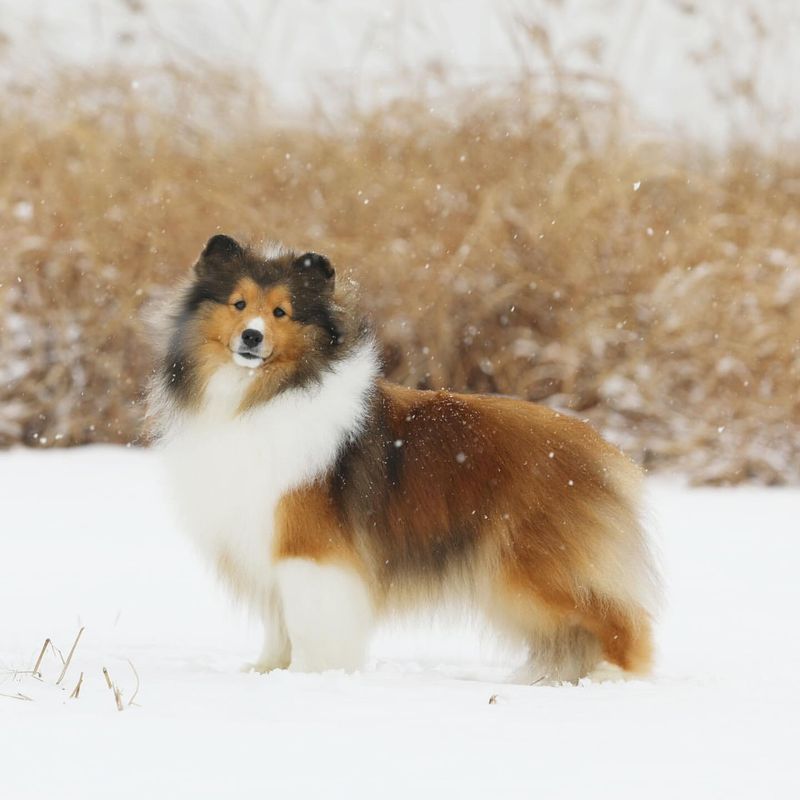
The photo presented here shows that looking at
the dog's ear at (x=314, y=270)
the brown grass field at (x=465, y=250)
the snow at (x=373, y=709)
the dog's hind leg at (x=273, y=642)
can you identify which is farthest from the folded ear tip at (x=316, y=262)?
the brown grass field at (x=465, y=250)

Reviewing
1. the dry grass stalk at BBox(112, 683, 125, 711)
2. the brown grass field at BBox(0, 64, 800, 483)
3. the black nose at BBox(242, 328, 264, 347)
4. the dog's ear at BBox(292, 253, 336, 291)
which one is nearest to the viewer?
the dry grass stalk at BBox(112, 683, 125, 711)

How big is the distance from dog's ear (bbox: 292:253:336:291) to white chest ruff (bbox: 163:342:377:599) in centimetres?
29

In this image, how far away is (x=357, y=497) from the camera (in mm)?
4309

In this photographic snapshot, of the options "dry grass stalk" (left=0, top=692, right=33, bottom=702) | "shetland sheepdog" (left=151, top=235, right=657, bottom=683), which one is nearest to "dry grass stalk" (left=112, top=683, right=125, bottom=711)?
"dry grass stalk" (left=0, top=692, right=33, bottom=702)

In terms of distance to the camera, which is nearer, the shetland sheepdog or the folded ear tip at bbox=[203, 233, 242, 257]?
the shetland sheepdog

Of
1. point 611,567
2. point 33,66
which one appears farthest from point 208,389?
point 33,66

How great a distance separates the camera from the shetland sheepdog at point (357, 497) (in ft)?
14.0

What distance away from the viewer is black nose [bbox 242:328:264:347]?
424cm

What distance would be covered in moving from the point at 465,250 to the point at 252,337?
5181 millimetres

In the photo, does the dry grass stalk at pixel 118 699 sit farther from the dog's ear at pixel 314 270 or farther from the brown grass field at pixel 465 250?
the brown grass field at pixel 465 250

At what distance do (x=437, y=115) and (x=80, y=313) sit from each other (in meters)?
3.20

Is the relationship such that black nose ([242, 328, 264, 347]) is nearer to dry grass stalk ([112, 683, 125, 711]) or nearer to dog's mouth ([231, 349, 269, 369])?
dog's mouth ([231, 349, 269, 369])

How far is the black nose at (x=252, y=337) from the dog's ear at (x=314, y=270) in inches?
12.5

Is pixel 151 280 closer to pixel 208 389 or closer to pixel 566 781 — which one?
pixel 208 389
